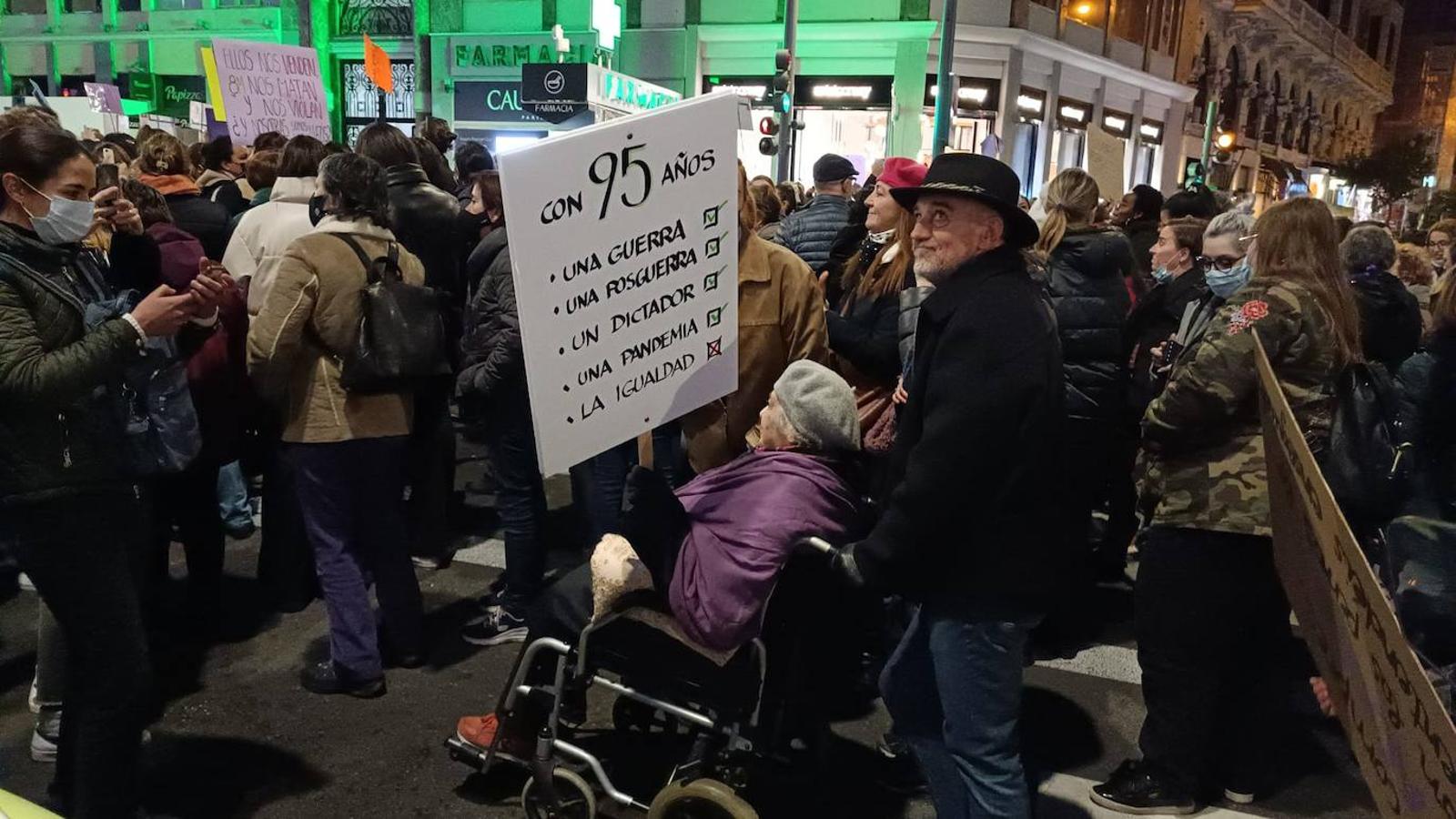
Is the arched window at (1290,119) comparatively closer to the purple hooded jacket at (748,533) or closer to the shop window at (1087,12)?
the shop window at (1087,12)

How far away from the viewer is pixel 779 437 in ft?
10.0

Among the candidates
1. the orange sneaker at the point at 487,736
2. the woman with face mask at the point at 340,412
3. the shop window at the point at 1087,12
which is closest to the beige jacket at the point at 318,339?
the woman with face mask at the point at 340,412

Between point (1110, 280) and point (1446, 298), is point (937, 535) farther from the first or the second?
point (1110, 280)

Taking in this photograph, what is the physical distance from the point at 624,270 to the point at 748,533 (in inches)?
31.3

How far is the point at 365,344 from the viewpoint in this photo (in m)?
3.78

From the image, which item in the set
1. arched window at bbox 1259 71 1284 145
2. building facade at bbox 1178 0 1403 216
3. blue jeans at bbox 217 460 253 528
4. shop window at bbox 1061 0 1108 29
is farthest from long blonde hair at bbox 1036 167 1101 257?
arched window at bbox 1259 71 1284 145

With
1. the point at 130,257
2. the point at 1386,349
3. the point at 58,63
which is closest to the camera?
the point at 130,257

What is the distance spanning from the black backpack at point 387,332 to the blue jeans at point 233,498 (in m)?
2.34

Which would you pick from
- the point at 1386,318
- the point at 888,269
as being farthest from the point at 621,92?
the point at 888,269

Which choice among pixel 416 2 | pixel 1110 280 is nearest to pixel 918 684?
pixel 1110 280

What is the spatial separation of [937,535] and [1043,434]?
0.36 meters

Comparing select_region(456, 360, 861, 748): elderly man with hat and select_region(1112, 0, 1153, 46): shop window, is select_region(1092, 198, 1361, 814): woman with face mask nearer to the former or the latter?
select_region(456, 360, 861, 748): elderly man with hat

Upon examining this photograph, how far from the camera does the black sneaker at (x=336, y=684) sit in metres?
4.00

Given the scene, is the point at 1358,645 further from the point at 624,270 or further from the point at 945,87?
the point at 945,87
